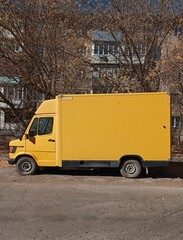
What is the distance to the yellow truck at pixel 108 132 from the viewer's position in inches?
526

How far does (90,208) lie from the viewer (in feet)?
29.0

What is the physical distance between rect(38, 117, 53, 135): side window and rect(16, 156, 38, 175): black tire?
1103 mm

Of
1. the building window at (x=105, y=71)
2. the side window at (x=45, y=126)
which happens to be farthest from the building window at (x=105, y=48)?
the side window at (x=45, y=126)

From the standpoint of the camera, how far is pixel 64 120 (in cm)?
1396

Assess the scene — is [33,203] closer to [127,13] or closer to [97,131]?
[97,131]

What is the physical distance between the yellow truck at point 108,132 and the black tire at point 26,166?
0.41 meters

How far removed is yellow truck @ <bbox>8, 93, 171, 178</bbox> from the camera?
13.4m

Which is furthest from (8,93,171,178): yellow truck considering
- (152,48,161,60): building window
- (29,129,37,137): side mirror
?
(152,48,161,60): building window

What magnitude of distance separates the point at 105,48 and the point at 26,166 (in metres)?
8.68

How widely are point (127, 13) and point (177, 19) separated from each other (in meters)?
2.39

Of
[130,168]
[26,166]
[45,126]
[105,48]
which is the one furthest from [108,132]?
[105,48]

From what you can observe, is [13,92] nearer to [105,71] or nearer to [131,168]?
[105,71]

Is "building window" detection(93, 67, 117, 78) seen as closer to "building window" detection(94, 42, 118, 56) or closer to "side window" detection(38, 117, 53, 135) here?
"building window" detection(94, 42, 118, 56)

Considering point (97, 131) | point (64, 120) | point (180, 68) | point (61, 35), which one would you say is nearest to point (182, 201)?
point (97, 131)
